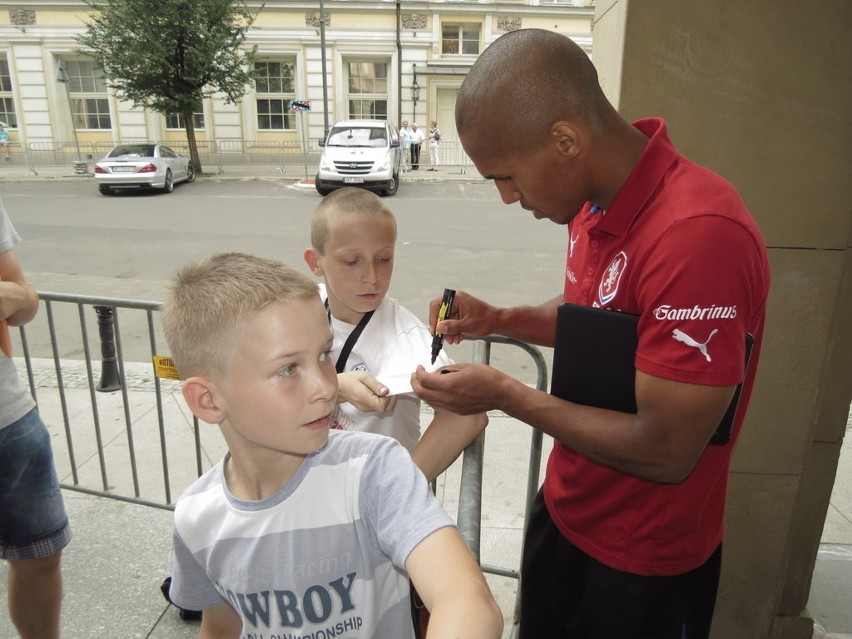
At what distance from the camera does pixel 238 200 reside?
56.0 feet

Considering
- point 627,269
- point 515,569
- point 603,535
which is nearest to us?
point 627,269

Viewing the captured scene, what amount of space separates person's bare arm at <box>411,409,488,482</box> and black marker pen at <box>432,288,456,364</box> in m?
0.18

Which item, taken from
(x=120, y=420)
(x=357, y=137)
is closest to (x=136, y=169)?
(x=357, y=137)

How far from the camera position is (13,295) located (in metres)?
2.16

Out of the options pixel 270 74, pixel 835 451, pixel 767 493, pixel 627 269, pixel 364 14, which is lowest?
pixel 767 493

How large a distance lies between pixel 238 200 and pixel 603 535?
16770 mm

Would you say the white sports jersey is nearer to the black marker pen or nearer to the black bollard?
the black marker pen

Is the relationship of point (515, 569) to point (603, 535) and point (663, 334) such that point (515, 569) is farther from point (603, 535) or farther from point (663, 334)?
point (663, 334)

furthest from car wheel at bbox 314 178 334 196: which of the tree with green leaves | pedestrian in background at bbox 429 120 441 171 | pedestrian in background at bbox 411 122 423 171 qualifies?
pedestrian in background at bbox 429 120 441 171

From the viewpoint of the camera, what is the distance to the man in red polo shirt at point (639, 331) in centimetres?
134

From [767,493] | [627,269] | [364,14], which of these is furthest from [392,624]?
[364,14]

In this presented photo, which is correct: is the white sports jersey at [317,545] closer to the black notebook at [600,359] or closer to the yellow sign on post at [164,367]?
the black notebook at [600,359]

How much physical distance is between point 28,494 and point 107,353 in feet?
9.95

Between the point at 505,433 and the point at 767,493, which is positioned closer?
the point at 767,493
